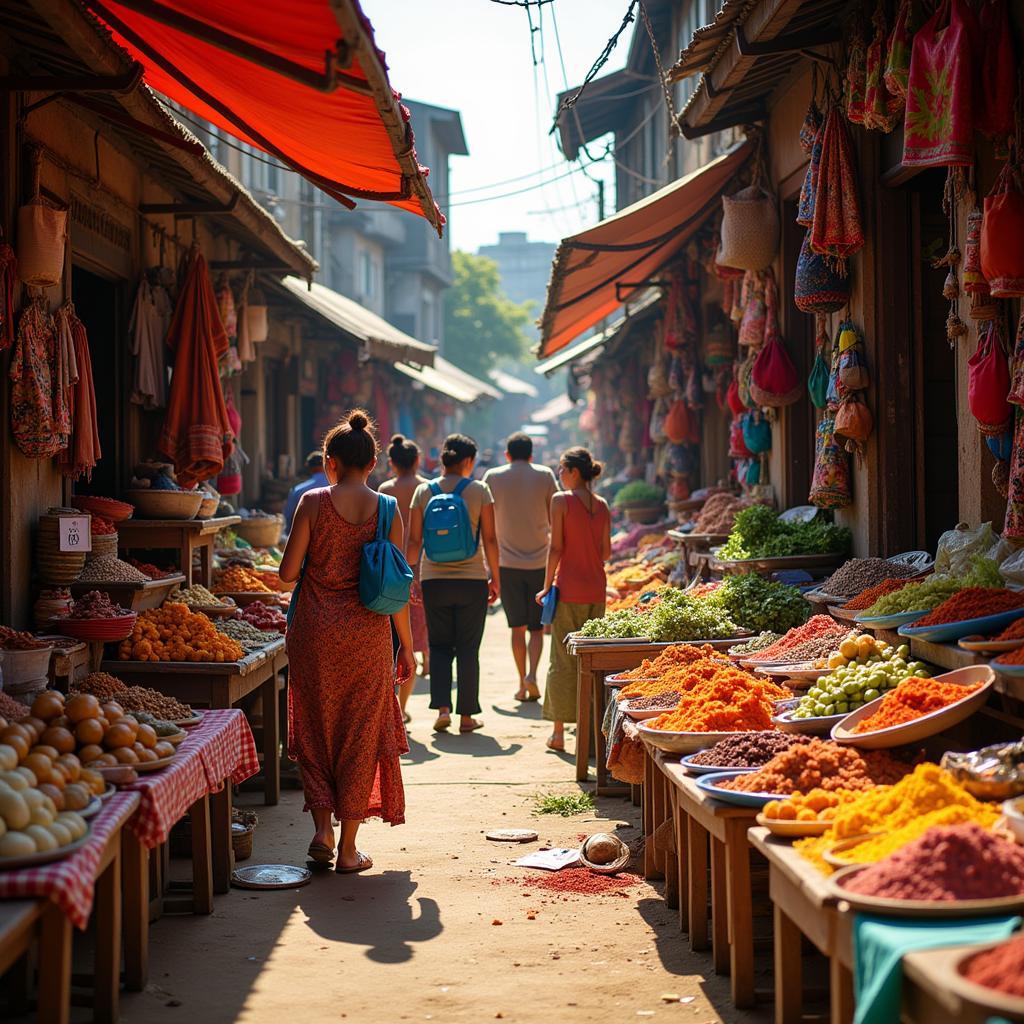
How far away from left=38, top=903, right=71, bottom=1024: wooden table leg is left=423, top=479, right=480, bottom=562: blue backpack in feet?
19.4

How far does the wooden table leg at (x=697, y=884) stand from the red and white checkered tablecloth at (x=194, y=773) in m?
1.91

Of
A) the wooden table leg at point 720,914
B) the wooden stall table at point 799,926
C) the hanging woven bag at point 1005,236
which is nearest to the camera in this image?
the wooden stall table at point 799,926

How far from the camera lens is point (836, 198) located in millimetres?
7809

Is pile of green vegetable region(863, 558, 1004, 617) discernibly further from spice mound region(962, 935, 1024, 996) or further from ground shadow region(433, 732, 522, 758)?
ground shadow region(433, 732, 522, 758)

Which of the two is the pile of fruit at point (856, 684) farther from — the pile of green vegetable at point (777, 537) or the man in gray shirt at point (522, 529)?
the man in gray shirt at point (522, 529)

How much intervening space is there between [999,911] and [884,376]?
527 centimetres

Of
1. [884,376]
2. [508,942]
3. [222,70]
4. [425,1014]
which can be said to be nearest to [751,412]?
[884,376]

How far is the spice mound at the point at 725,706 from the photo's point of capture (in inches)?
202

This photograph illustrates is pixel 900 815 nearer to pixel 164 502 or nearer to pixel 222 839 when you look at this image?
pixel 222 839

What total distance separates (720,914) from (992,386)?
263 centimetres

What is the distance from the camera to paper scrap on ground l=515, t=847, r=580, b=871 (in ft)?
20.3

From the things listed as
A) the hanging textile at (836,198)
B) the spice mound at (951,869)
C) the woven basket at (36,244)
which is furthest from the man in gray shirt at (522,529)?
the spice mound at (951,869)

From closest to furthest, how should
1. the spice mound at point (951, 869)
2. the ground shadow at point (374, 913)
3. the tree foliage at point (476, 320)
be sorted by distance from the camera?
the spice mound at point (951, 869)
the ground shadow at point (374, 913)
the tree foliage at point (476, 320)

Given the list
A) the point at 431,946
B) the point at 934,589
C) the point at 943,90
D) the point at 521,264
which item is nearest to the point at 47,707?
the point at 431,946
